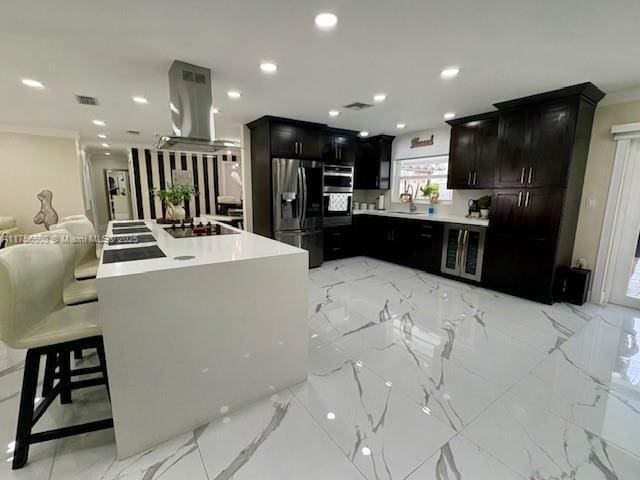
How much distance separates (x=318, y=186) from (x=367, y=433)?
3828 millimetres

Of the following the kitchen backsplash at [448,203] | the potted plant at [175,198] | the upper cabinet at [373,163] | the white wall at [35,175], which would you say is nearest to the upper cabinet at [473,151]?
the kitchen backsplash at [448,203]

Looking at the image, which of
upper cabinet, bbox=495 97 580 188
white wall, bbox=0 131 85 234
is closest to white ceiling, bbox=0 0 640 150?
upper cabinet, bbox=495 97 580 188

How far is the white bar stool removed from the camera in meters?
1.30

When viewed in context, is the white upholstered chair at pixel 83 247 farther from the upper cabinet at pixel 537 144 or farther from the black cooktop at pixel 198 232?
the upper cabinet at pixel 537 144

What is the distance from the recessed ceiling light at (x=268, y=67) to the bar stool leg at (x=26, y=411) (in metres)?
2.56

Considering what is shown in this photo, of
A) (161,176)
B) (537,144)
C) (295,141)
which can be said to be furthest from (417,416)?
(161,176)

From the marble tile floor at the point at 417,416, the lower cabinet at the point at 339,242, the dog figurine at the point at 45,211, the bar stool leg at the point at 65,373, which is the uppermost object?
the dog figurine at the point at 45,211

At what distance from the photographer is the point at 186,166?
797cm

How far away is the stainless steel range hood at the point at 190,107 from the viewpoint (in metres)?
2.57

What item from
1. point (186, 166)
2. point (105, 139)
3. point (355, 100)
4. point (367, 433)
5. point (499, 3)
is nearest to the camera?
point (367, 433)

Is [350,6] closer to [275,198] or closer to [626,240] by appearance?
[275,198]

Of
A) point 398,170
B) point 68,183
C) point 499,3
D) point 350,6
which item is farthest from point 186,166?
point 499,3

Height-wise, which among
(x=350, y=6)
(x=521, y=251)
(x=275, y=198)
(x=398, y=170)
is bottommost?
(x=521, y=251)

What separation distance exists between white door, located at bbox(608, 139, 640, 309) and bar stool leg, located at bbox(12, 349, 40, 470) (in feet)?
17.2
